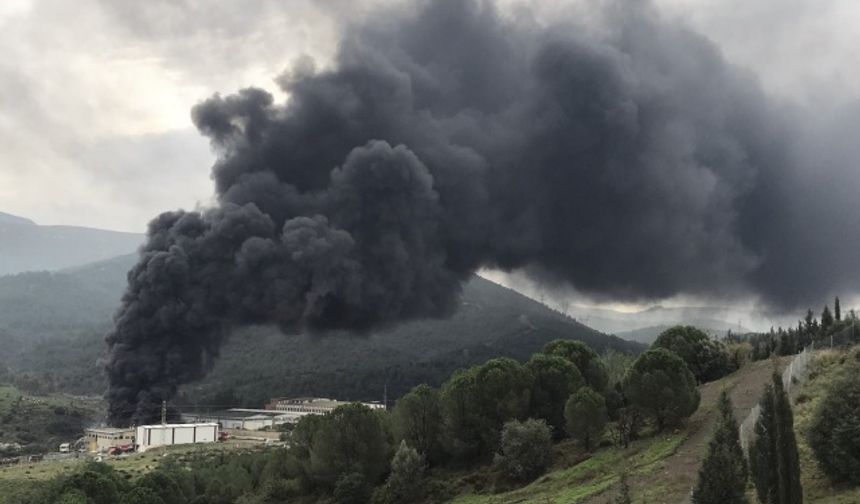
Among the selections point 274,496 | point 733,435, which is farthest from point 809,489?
point 274,496

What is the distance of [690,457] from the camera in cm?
3116

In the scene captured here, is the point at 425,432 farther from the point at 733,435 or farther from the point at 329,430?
the point at 733,435

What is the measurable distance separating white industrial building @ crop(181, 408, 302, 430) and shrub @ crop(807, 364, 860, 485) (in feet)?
275

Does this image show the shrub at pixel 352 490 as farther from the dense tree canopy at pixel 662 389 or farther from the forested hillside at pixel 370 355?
the forested hillside at pixel 370 355

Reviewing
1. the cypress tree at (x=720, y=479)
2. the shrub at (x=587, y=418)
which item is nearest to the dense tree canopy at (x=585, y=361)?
the shrub at (x=587, y=418)

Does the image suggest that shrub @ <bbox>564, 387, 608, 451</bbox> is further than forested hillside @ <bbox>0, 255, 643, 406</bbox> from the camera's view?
No

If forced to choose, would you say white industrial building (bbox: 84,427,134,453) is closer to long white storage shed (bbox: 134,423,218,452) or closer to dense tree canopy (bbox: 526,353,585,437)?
long white storage shed (bbox: 134,423,218,452)

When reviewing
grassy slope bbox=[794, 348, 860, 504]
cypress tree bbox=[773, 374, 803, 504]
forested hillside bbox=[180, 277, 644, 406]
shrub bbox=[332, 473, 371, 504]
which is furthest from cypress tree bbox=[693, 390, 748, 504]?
forested hillside bbox=[180, 277, 644, 406]

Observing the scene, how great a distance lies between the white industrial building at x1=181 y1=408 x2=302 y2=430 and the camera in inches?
4097

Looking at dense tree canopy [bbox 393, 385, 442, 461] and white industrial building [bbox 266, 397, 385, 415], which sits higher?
dense tree canopy [bbox 393, 385, 442, 461]

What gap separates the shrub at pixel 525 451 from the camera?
4022cm

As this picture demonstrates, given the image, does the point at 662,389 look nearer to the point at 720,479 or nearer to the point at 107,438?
the point at 720,479

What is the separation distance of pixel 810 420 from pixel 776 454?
19.5 ft

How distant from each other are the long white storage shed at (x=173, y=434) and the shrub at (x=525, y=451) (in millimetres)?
44751
